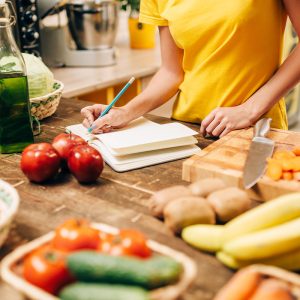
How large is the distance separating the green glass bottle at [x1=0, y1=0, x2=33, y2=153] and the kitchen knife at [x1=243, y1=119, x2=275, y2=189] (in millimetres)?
619

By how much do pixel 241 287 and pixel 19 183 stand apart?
0.65 metres

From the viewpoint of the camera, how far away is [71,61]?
272 cm

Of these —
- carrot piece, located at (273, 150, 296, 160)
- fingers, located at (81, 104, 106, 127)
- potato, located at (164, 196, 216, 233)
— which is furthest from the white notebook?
potato, located at (164, 196, 216, 233)

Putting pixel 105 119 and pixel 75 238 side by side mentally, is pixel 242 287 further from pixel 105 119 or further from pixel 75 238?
pixel 105 119

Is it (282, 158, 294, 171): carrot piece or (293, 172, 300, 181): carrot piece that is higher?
(282, 158, 294, 171): carrot piece

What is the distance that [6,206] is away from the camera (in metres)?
0.89

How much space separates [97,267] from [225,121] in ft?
2.71

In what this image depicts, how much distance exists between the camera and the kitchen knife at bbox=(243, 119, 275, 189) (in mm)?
1017

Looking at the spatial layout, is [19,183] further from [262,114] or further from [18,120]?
[262,114]

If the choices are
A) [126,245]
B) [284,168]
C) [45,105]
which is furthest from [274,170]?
[45,105]

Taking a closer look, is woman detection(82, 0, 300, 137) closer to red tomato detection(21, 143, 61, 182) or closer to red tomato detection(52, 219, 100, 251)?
red tomato detection(21, 143, 61, 182)

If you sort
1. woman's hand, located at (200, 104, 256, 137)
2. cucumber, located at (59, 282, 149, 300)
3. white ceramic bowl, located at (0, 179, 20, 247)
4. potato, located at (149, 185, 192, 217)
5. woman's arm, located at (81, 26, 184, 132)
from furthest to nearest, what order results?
woman's arm, located at (81, 26, 184, 132)
woman's hand, located at (200, 104, 256, 137)
potato, located at (149, 185, 192, 217)
white ceramic bowl, located at (0, 179, 20, 247)
cucumber, located at (59, 282, 149, 300)

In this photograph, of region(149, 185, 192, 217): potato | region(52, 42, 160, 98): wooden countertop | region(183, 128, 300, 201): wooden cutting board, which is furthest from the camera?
region(52, 42, 160, 98): wooden countertop

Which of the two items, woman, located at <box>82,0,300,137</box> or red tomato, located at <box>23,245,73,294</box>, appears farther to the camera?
woman, located at <box>82,0,300,137</box>
